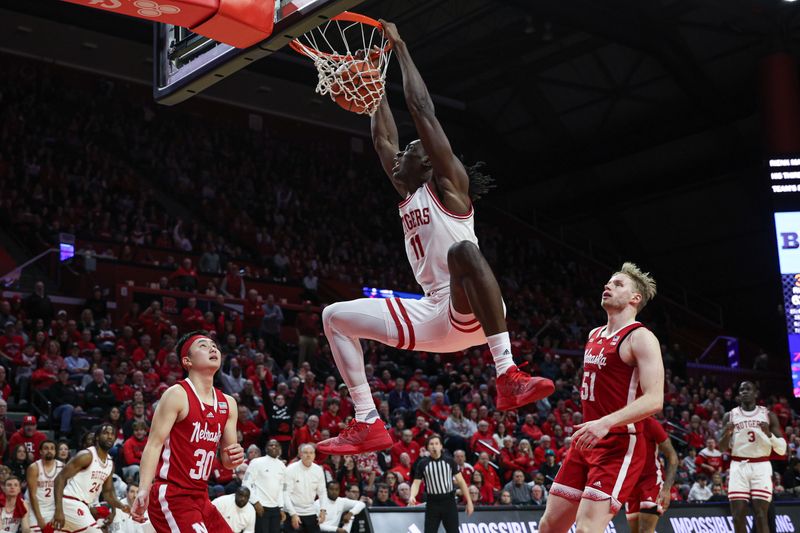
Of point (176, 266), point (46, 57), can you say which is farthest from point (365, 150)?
point (176, 266)

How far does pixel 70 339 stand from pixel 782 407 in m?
15.3

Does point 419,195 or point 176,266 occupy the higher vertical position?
point 176,266

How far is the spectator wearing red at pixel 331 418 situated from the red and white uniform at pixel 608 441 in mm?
8529

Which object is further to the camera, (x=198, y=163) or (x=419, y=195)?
(x=198, y=163)

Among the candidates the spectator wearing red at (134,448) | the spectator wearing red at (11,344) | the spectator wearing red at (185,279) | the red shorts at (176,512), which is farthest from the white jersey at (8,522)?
the spectator wearing red at (185,279)

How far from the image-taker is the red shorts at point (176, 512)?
19.6ft

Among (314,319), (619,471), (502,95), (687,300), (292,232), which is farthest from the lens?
(687,300)

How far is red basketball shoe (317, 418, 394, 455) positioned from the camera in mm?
5695

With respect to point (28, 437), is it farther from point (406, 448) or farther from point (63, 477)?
point (406, 448)

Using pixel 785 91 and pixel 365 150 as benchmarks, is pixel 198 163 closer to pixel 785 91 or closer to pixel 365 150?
pixel 365 150

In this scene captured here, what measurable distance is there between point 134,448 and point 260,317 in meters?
6.89

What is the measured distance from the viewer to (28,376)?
13.7 metres

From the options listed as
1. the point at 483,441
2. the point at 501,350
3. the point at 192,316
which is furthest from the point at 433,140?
the point at 192,316

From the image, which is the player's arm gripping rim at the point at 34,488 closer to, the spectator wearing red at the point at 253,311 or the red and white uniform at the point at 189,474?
the red and white uniform at the point at 189,474
